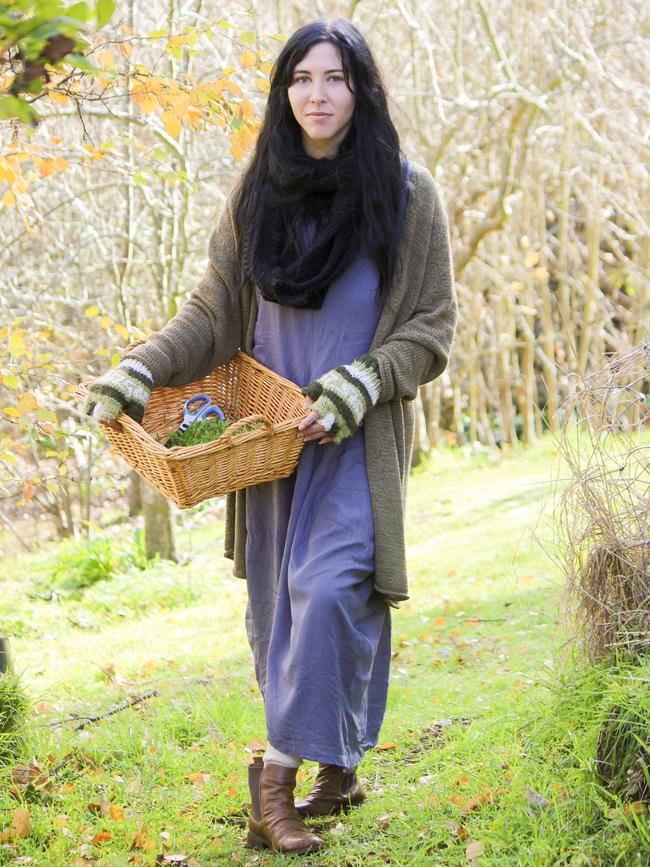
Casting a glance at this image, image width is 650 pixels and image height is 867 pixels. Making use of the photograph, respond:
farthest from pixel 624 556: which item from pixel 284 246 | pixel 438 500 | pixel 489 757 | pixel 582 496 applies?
pixel 438 500

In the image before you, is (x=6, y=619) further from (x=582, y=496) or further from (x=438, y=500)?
(x=582, y=496)

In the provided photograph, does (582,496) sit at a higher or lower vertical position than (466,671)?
higher

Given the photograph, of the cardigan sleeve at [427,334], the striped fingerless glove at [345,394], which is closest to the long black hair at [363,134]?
the cardigan sleeve at [427,334]

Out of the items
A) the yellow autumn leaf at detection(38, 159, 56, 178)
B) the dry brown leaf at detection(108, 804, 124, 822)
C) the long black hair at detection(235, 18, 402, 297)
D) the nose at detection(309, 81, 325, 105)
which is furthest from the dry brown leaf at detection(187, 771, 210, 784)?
the yellow autumn leaf at detection(38, 159, 56, 178)

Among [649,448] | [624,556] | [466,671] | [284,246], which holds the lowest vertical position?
[466,671]

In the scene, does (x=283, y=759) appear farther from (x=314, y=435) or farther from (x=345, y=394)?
(x=345, y=394)

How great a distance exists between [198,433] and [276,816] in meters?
1.04

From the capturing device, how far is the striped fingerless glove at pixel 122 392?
2.86 meters

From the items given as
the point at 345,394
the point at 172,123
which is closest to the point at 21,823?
the point at 345,394

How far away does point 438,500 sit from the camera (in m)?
8.34

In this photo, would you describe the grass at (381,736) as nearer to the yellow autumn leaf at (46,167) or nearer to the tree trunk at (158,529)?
the tree trunk at (158,529)

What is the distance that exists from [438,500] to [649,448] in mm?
5665

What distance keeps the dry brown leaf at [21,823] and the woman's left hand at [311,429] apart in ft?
4.20

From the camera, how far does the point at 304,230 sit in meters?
3.08
